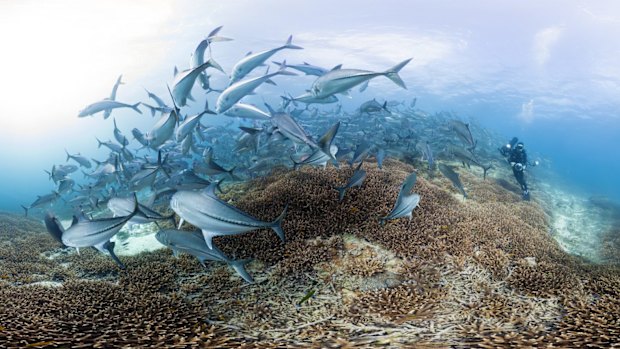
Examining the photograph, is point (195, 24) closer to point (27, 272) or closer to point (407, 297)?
point (27, 272)

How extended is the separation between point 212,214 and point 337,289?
8.49 feet

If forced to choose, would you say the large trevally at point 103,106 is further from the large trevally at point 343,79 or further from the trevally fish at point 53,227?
the large trevally at point 343,79

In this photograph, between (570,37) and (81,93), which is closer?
(570,37)

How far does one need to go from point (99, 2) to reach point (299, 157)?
30326mm

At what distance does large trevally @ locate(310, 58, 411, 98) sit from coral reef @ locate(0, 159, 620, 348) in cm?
234

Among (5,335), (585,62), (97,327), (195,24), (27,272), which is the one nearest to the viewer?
(5,335)

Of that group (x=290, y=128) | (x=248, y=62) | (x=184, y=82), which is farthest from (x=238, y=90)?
(x=290, y=128)

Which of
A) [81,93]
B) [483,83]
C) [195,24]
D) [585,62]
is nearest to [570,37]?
[585,62]

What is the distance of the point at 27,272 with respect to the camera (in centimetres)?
623

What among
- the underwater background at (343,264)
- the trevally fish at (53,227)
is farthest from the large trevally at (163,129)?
the trevally fish at (53,227)

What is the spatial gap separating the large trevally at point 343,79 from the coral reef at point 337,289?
2.34 metres

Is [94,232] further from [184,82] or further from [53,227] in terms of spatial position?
[184,82]

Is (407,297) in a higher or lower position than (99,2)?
lower

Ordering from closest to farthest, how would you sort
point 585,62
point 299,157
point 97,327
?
1. point 97,327
2. point 299,157
3. point 585,62
